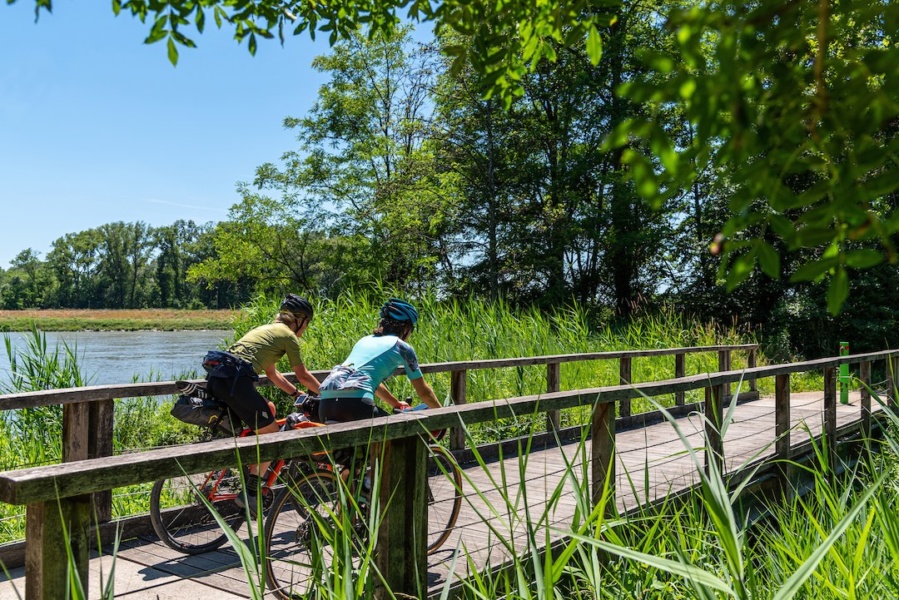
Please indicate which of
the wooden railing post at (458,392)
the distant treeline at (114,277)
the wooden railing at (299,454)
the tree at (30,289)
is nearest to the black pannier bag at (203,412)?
the wooden railing at (299,454)

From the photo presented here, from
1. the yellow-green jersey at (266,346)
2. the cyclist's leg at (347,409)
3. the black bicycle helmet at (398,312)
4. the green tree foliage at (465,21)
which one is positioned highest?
the green tree foliage at (465,21)

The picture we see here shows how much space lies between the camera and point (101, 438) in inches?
183

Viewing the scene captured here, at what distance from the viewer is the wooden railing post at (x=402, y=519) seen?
2.99 m

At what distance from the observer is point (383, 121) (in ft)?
107

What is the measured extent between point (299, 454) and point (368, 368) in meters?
1.87

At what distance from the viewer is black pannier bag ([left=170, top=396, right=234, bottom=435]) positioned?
15.3 feet

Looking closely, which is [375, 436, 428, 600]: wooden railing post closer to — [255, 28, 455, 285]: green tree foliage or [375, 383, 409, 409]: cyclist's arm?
[375, 383, 409, 409]: cyclist's arm

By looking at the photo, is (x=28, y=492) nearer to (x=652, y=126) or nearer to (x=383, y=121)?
(x=652, y=126)

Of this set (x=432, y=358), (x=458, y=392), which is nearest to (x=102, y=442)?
(x=458, y=392)

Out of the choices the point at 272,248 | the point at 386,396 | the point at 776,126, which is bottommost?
A: the point at 386,396

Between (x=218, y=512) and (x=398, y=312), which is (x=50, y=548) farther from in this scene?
(x=398, y=312)

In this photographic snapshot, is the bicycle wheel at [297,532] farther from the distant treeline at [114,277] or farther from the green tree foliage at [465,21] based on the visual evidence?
the distant treeline at [114,277]

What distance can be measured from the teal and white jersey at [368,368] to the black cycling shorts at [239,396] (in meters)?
0.39

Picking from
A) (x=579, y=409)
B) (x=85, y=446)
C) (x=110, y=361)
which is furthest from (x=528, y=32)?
(x=110, y=361)
